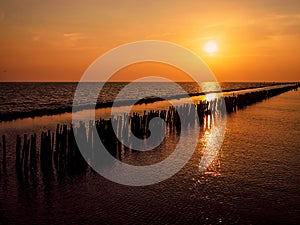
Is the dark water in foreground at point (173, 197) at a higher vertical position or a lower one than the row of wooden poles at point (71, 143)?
lower

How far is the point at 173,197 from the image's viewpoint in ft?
31.4

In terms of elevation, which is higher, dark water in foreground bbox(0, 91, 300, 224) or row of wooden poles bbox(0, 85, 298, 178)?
row of wooden poles bbox(0, 85, 298, 178)

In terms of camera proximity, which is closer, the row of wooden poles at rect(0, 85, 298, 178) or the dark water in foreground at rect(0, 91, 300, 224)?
the dark water in foreground at rect(0, 91, 300, 224)

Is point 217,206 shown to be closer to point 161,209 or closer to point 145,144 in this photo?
point 161,209

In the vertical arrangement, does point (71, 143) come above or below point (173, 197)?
above

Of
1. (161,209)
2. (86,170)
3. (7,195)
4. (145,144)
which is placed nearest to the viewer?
(161,209)

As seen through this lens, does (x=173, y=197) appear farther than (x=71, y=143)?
No

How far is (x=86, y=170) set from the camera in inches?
479

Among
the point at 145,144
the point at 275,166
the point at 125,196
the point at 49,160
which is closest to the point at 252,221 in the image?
the point at 125,196

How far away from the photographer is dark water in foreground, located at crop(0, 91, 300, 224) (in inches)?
319

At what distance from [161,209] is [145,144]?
876 cm

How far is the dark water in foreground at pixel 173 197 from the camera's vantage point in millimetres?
8102

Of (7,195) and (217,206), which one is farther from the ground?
(7,195)

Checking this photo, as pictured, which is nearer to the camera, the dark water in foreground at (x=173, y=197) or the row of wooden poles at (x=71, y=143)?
the dark water in foreground at (x=173, y=197)
